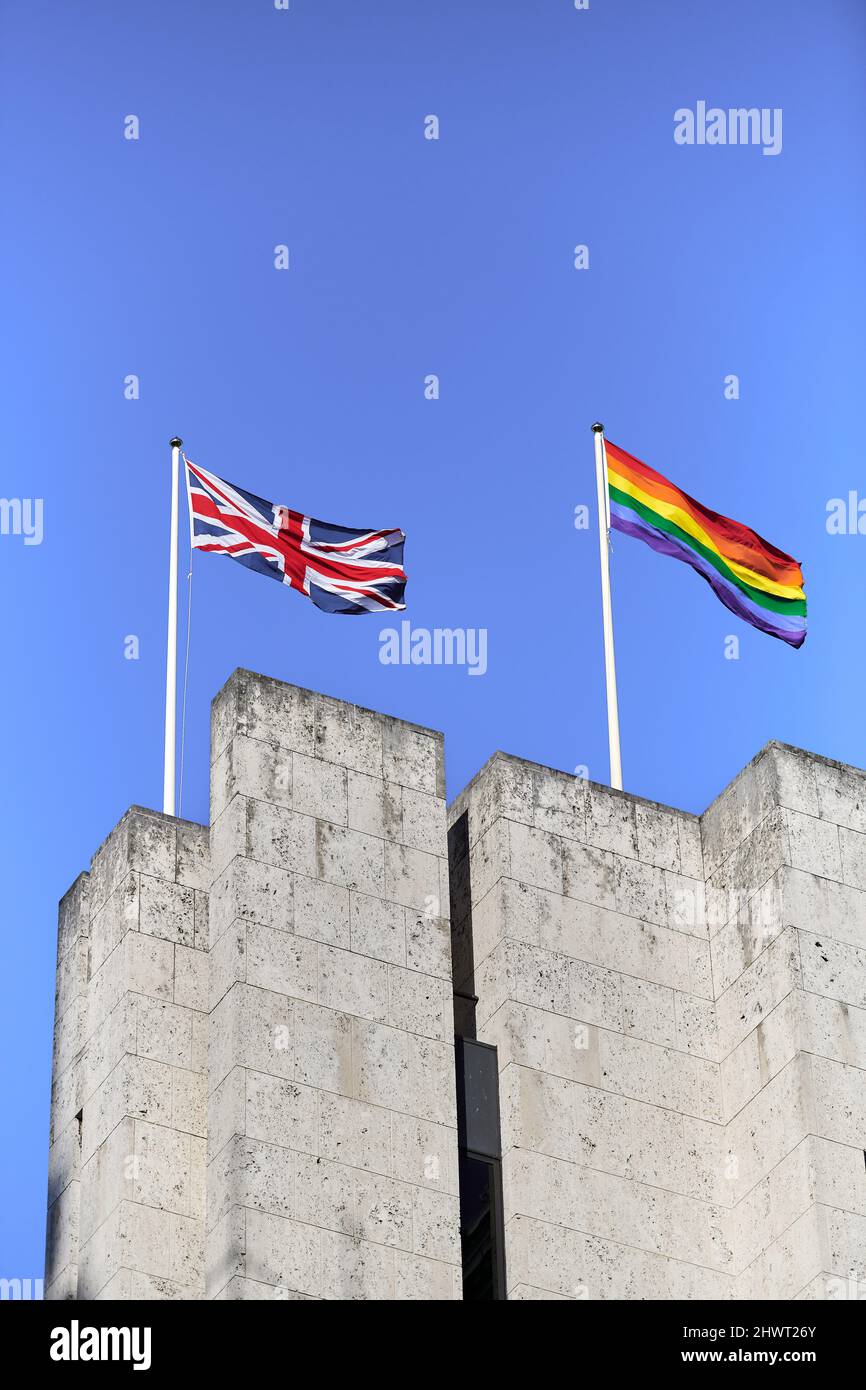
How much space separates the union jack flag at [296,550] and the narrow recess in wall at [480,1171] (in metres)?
7.17

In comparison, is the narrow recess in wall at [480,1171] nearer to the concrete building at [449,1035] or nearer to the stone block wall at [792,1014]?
the concrete building at [449,1035]

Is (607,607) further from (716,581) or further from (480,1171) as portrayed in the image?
(480,1171)

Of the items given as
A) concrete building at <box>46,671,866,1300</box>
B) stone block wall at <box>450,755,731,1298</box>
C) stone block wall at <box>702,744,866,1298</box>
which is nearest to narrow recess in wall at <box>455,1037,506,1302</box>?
concrete building at <box>46,671,866,1300</box>

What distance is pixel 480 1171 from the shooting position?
35.5 m

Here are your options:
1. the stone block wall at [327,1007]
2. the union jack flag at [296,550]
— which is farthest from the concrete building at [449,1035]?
the union jack flag at [296,550]

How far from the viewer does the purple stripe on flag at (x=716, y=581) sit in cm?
4138

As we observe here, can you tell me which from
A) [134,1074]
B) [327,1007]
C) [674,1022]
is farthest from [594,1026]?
[134,1074]

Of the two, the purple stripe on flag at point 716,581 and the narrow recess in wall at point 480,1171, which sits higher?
the purple stripe on flag at point 716,581
